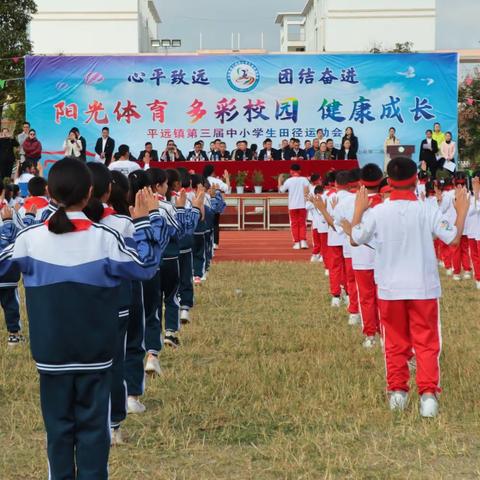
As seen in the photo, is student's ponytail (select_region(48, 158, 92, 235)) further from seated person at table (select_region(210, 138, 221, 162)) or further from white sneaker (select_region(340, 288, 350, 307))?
seated person at table (select_region(210, 138, 221, 162))

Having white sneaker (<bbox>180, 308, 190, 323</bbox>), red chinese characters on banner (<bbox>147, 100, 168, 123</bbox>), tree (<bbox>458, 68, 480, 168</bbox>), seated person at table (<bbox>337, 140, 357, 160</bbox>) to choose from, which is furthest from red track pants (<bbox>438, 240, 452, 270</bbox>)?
tree (<bbox>458, 68, 480, 168</bbox>)

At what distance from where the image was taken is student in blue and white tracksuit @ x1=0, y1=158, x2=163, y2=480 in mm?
3971

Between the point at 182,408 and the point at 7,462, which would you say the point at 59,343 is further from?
the point at 182,408

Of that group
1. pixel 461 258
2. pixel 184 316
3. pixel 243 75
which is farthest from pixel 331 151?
pixel 184 316

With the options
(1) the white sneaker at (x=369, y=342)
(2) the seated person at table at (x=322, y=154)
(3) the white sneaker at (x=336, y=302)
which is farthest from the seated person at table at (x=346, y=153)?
(1) the white sneaker at (x=369, y=342)

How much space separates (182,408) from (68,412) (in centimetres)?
222

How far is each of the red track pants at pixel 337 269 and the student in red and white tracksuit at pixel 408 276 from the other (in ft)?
→ 15.1

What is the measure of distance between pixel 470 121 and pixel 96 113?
16.7 meters

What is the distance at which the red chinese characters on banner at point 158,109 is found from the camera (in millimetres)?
29688

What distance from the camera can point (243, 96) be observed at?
29.8 metres

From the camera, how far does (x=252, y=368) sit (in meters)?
7.41

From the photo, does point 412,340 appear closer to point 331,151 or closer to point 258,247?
point 258,247

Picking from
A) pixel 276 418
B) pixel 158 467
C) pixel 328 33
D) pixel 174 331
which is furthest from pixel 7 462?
pixel 328 33

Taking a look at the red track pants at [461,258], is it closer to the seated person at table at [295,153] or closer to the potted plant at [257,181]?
the potted plant at [257,181]
